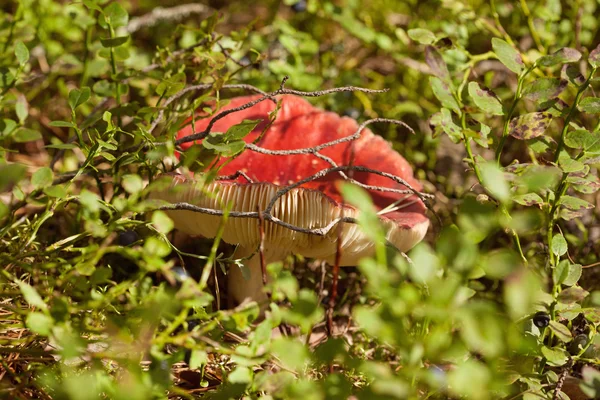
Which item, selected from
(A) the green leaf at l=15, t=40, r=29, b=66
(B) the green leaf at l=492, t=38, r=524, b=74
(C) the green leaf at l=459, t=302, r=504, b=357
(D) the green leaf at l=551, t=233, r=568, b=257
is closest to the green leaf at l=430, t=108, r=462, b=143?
(B) the green leaf at l=492, t=38, r=524, b=74

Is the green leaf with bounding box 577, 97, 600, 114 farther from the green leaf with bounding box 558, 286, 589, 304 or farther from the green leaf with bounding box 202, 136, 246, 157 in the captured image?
the green leaf with bounding box 202, 136, 246, 157

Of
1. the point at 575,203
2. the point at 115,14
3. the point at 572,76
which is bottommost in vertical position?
the point at 575,203

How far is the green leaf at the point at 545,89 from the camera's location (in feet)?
6.84

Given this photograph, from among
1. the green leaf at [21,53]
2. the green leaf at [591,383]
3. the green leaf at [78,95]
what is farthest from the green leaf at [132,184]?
the green leaf at [591,383]

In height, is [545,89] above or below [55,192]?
above

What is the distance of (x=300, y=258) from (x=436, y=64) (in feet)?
3.63

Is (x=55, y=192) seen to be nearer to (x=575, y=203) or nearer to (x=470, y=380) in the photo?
(x=470, y=380)

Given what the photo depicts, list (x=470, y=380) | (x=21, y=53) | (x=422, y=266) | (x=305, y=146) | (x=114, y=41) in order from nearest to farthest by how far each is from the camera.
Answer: (x=470, y=380)
(x=422, y=266)
(x=21, y=53)
(x=114, y=41)
(x=305, y=146)

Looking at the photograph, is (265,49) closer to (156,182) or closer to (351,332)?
(351,332)

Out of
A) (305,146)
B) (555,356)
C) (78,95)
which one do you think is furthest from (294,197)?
(555,356)

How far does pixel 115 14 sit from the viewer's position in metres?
2.48

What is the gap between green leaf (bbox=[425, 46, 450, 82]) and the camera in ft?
7.70

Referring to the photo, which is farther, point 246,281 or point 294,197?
point 246,281

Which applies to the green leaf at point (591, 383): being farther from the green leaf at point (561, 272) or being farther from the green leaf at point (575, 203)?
the green leaf at point (575, 203)
